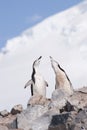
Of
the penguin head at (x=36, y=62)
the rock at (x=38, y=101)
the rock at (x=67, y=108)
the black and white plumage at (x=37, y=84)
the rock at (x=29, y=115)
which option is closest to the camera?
the rock at (x=67, y=108)

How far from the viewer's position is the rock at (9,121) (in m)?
18.0

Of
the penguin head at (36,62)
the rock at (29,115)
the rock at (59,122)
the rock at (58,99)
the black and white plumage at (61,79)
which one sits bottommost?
the rock at (59,122)

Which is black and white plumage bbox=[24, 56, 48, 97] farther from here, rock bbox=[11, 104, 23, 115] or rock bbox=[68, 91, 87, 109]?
rock bbox=[68, 91, 87, 109]

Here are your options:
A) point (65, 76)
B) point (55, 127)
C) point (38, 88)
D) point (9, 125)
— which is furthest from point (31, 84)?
point (55, 127)

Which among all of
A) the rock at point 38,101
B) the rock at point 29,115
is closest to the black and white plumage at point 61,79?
the rock at point 38,101

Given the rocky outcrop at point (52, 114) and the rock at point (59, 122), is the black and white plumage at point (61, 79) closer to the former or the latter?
the rocky outcrop at point (52, 114)

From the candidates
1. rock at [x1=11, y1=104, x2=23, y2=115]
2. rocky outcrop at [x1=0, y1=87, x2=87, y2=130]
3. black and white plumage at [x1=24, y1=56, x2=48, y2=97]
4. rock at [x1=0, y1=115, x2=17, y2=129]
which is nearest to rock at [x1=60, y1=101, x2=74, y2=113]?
rocky outcrop at [x1=0, y1=87, x2=87, y2=130]

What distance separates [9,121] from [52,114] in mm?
2069

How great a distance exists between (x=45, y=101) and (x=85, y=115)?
3.91 metres

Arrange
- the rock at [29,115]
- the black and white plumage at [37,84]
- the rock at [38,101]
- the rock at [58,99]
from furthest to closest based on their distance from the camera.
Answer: the black and white plumage at [37,84] → the rock at [38,101] → the rock at [58,99] → the rock at [29,115]

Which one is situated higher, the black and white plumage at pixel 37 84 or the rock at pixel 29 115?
the black and white plumage at pixel 37 84

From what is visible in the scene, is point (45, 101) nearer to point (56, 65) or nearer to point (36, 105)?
point (36, 105)

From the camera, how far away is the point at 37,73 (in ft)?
91.1

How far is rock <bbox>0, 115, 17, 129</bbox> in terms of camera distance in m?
18.0
